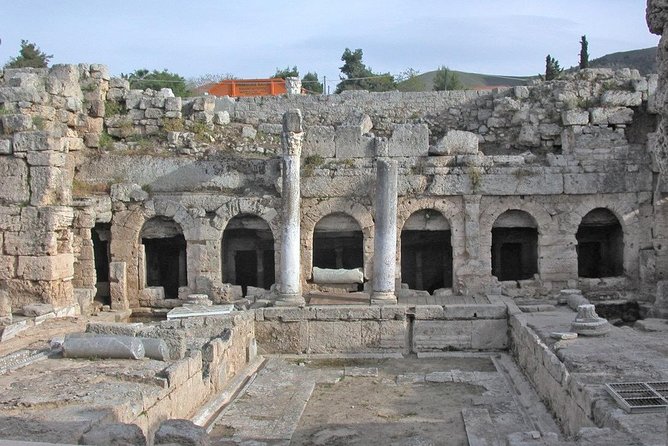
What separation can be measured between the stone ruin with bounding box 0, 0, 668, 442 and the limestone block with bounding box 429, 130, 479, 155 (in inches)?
1.7

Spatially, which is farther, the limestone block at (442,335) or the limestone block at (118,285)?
the limestone block at (118,285)

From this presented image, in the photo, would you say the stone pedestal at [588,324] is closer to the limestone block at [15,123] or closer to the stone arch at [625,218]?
the stone arch at [625,218]

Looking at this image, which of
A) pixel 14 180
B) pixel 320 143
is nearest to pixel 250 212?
pixel 320 143

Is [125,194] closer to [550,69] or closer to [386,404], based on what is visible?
[386,404]

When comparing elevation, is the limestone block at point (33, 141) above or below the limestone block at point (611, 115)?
below

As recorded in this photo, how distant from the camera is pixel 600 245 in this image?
22453mm

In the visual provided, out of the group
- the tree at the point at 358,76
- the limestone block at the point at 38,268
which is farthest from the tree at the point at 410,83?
the limestone block at the point at 38,268

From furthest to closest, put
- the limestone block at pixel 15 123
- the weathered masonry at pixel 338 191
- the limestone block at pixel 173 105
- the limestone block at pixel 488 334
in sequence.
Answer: the limestone block at pixel 173 105
the weathered masonry at pixel 338 191
the limestone block at pixel 15 123
the limestone block at pixel 488 334

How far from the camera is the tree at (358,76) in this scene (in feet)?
127

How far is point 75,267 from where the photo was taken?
19.5 m

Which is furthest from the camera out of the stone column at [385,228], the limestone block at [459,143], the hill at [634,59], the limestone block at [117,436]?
the hill at [634,59]

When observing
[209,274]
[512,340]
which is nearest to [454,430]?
[512,340]

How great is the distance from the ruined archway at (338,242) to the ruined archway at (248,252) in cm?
135

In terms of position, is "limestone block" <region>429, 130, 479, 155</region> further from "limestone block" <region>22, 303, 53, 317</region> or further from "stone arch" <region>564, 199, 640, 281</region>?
"limestone block" <region>22, 303, 53, 317</region>
